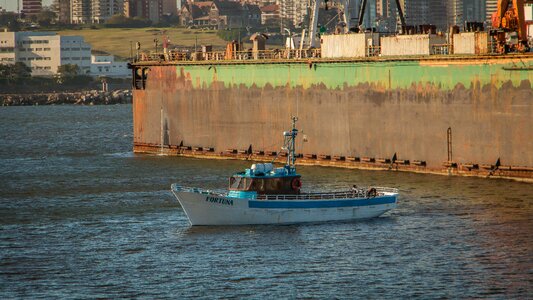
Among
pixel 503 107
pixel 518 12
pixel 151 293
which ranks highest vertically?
pixel 518 12

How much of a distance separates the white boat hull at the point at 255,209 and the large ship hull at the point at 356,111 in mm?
14104

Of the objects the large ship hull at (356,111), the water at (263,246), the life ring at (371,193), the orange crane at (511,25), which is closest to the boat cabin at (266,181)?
the water at (263,246)

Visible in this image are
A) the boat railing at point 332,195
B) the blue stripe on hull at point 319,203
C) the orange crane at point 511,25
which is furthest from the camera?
the orange crane at point 511,25

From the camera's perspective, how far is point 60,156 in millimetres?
104562

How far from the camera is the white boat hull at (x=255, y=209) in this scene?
60.3 m

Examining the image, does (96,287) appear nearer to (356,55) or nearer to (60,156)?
(356,55)

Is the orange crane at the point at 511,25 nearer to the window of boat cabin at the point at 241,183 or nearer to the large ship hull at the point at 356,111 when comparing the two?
the large ship hull at the point at 356,111

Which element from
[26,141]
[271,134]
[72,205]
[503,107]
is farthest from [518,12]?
[26,141]

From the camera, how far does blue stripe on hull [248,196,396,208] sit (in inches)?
2378

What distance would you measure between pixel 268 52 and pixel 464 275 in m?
47.3

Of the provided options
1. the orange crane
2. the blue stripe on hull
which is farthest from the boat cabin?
the orange crane

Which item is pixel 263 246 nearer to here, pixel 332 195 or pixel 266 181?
pixel 266 181

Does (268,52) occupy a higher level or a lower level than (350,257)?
higher

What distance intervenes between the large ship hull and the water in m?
1.86
